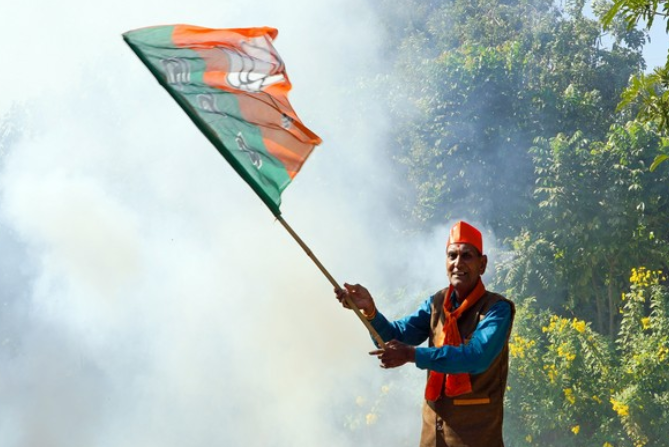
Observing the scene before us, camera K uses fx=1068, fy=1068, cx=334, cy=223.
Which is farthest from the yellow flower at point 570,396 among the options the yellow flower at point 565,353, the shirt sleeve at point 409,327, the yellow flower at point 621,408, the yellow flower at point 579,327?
the shirt sleeve at point 409,327

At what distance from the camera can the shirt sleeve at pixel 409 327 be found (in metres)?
4.34

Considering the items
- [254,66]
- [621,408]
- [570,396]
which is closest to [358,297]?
[254,66]

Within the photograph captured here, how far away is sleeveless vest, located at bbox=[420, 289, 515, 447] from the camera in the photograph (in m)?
3.98

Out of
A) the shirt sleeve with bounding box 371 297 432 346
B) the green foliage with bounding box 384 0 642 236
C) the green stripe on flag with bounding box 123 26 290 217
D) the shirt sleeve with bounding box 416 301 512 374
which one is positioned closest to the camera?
the shirt sleeve with bounding box 416 301 512 374

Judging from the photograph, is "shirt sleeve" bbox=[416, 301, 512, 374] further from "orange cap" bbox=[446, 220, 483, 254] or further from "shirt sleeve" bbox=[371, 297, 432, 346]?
"shirt sleeve" bbox=[371, 297, 432, 346]

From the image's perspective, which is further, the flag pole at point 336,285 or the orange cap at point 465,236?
the orange cap at point 465,236

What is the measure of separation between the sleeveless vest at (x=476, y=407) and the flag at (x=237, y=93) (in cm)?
86

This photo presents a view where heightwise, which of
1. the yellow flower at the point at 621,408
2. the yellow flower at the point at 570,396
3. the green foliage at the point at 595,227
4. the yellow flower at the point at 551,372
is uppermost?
the green foliage at the point at 595,227

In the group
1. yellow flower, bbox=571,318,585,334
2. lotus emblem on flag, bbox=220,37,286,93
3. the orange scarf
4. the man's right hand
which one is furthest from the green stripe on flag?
yellow flower, bbox=571,318,585,334

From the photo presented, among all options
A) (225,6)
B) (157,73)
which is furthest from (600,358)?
(225,6)

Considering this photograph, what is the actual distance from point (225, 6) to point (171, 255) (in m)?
4.04

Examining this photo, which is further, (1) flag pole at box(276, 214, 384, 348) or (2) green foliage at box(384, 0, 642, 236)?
(2) green foliage at box(384, 0, 642, 236)

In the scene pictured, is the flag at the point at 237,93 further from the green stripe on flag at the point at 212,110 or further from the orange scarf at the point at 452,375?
the orange scarf at the point at 452,375

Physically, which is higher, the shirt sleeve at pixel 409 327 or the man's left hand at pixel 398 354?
the shirt sleeve at pixel 409 327
